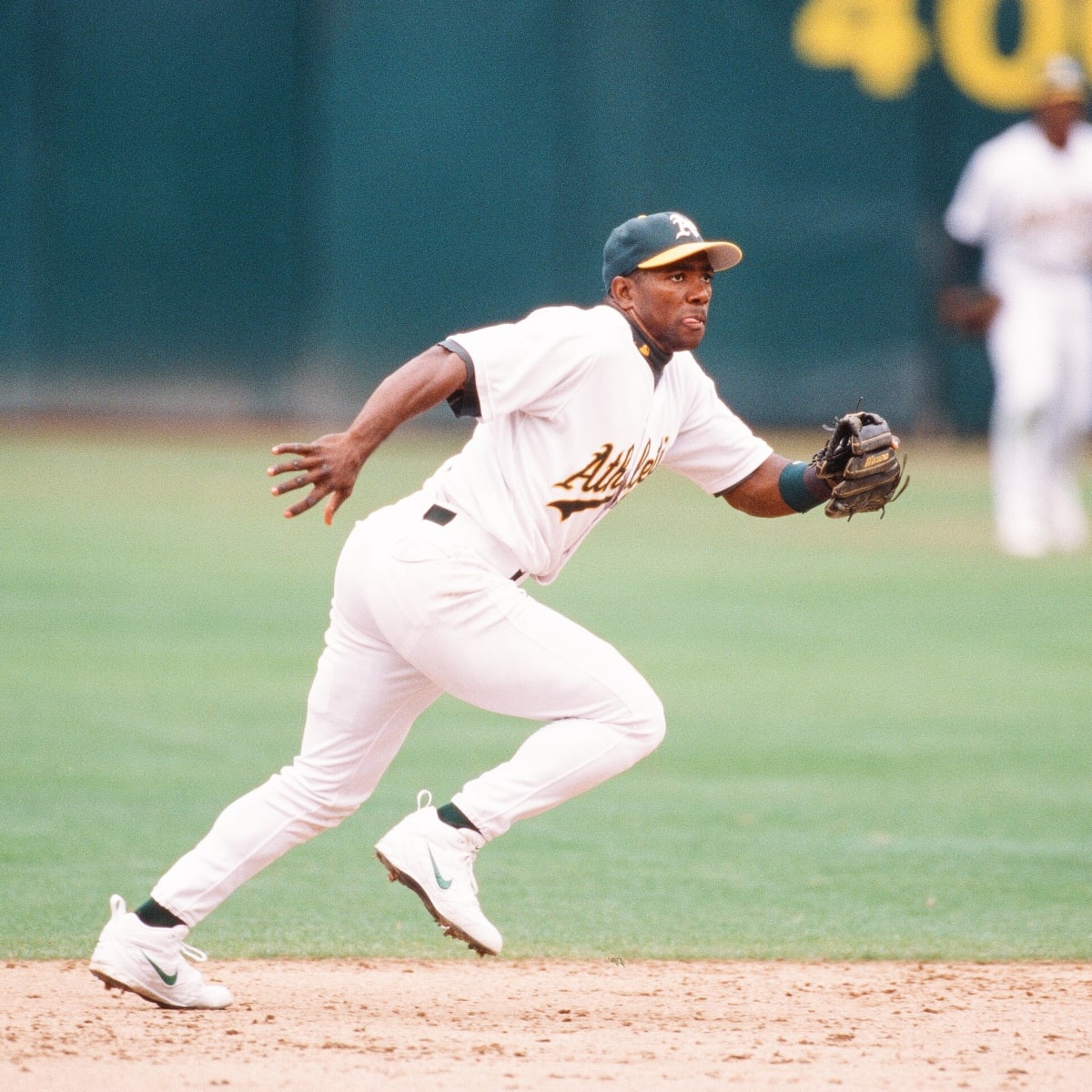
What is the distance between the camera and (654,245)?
430cm

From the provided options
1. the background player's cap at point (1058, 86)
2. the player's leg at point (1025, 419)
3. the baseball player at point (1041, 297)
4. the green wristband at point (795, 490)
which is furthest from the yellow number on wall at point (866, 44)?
the green wristband at point (795, 490)

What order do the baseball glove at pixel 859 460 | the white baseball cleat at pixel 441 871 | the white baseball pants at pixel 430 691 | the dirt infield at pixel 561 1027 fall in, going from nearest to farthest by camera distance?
1. the dirt infield at pixel 561 1027
2. the white baseball cleat at pixel 441 871
3. the white baseball pants at pixel 430 691
4. the baseball glove at pixel 859 460

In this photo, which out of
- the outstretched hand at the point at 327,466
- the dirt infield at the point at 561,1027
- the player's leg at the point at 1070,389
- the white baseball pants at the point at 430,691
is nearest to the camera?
the dirt infield at the point at 561,1027

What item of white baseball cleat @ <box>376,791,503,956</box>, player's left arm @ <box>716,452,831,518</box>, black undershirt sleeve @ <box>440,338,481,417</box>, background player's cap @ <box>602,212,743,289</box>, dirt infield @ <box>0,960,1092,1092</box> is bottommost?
dirt infield @ <box>0,960,1092,1092</box>

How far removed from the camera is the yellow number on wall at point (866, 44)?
658 inches


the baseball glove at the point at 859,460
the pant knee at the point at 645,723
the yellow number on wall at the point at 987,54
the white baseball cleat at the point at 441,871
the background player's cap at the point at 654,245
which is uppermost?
→ the yellow number on wall at the point at 987,54

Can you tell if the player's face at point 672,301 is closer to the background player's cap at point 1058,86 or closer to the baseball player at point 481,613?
the baseball player at point 481,613

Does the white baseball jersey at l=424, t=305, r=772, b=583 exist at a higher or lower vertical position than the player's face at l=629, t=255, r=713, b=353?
lower

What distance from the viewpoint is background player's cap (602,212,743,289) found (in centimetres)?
429

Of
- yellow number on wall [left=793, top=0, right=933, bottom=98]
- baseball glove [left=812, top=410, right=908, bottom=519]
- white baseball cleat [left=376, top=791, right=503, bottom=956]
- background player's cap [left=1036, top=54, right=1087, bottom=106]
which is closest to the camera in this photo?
white baseball cleat [left=376, top=791, right=503, bottom=956]

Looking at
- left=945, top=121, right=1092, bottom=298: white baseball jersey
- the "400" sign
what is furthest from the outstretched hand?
the "400" sign

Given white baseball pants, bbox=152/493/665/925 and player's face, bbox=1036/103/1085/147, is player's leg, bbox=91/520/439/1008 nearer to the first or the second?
white baseball pants, bbox=152/493/665/925

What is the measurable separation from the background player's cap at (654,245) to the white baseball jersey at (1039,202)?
8308 millimetres

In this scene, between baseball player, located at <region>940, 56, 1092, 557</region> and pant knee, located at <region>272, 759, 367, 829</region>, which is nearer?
pant knee, located at <region>272, 759, 367, 829</region>
